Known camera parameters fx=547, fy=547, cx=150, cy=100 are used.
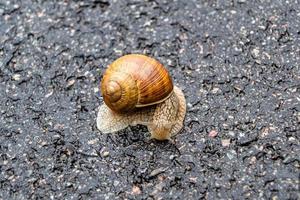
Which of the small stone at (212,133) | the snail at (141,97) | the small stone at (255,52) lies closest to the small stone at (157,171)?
the snail at (141,97)

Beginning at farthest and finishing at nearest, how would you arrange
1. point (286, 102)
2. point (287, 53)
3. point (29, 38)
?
1. point (29, 38)
2. point (287, 53)
3. point (286, 102)

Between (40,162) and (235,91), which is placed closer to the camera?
(40,162)

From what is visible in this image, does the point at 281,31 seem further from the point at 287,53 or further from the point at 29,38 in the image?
the point at 29,38

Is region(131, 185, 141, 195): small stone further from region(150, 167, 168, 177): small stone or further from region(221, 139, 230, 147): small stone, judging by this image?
region(221, 139, 230, 147): small stone

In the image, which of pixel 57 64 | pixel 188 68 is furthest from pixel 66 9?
pixel 188 68

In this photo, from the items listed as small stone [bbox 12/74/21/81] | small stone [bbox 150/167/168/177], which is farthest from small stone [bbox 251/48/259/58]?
small stone [bbox 12/74/21/81]

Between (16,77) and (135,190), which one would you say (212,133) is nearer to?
(135,190)
